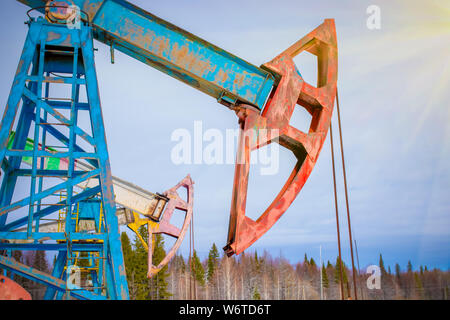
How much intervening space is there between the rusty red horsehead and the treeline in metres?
23.0

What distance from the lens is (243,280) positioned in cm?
3216

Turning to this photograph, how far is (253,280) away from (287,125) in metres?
27.8

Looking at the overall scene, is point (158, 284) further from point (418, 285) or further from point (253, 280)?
point (418, 285)

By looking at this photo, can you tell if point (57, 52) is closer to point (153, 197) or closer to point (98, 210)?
point (98, 210)

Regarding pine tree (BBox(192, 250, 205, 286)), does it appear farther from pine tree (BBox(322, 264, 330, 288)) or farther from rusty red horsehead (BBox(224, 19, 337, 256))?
rusty red horsehead (BBox(224, 19, 337, 256))

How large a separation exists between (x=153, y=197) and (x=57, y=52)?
6.73m

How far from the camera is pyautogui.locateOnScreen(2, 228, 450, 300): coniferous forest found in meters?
28.9

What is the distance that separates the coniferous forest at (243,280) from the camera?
28922 mm

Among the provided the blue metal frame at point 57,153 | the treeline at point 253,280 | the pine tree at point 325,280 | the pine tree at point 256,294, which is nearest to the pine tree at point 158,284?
the treeline at point 253,280

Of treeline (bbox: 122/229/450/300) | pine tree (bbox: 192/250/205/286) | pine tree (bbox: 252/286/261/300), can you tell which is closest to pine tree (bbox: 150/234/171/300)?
treeline (bbox: 122/229/450/300)

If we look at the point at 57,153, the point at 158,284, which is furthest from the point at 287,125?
the point at 158,284

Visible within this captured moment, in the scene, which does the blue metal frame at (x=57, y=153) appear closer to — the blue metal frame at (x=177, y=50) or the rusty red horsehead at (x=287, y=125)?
the blue metal frame at (x=177, y=50)
